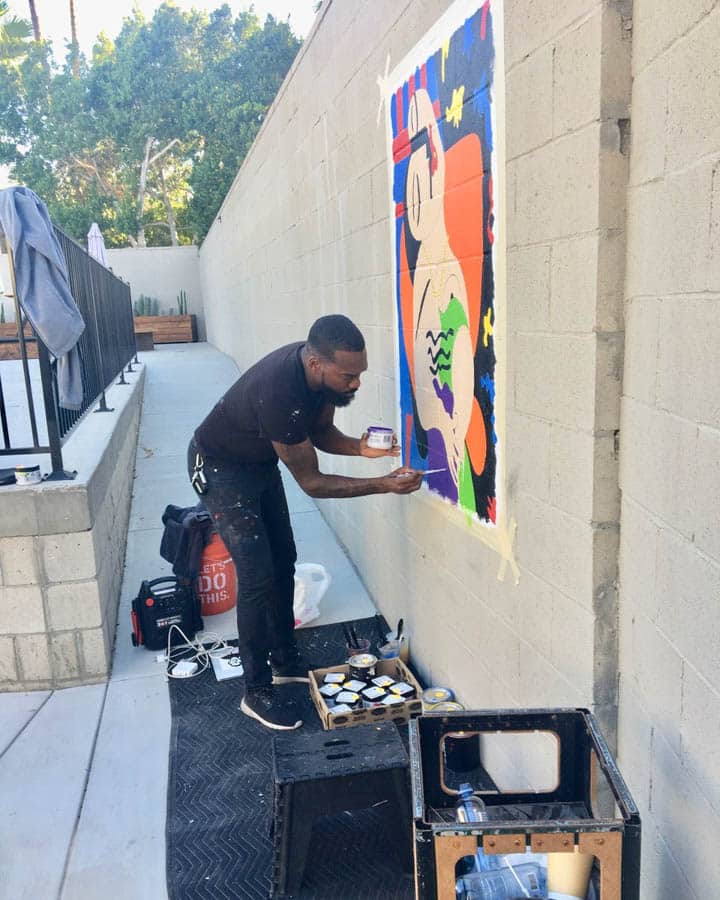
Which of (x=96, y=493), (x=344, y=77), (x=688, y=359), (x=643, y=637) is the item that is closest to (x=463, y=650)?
(x=643, y=637)

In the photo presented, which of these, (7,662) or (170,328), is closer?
(7,662)

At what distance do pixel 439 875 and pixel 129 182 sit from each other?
3379 cm

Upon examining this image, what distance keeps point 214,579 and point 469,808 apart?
2.82 m

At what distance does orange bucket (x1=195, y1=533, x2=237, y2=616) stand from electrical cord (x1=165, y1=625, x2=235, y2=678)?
1.04 feet

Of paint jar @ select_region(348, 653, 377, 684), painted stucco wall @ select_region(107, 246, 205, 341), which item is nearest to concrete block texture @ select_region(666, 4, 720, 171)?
paint jar @ select_region(348, 653, 377, 684)

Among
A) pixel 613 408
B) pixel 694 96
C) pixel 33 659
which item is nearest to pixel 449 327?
pixel 613 408

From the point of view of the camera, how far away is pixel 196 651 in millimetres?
4109

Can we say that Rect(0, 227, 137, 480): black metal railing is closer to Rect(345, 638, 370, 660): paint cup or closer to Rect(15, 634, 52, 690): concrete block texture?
Rect(15, 634, 52, 690): concrete block texture

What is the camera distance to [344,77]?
4.10 metres

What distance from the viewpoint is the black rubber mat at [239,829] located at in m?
2.47

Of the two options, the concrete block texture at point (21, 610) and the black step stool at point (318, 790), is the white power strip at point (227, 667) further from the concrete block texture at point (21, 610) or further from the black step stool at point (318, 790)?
the black step stool at point (318, 790)

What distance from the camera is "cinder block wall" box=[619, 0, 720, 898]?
5.05 feet

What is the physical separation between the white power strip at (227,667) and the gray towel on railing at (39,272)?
5.89 ft

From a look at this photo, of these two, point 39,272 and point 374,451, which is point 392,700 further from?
point 39,272
